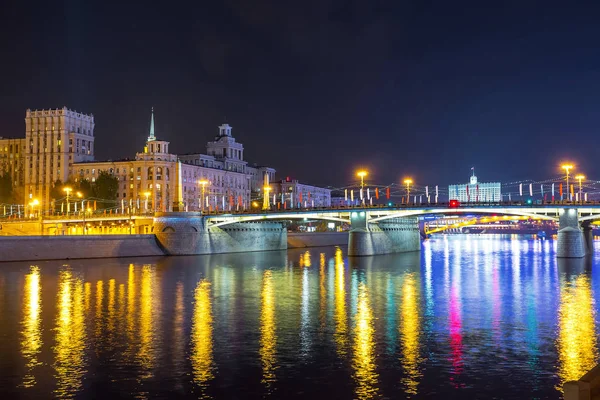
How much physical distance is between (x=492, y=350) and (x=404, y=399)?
7908 mm

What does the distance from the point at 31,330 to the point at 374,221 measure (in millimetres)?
64525

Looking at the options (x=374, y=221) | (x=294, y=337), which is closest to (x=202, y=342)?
(x=294, y=337)

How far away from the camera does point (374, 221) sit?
299ft

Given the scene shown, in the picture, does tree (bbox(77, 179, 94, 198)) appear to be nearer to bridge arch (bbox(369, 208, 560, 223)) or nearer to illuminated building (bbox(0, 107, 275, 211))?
illuminated building (bbox(0, 107, 275, 211))

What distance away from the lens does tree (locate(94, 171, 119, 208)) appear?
5527 inches

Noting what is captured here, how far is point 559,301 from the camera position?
1607 inches

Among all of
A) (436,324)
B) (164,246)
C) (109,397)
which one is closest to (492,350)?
(436,324)

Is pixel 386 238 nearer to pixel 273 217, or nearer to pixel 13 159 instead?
pixel 273 217

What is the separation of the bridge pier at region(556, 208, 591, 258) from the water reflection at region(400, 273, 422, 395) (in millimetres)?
37706

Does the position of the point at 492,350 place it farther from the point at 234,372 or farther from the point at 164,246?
the point at 164,246

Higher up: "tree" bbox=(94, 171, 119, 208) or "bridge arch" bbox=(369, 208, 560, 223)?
"tree" bbox=(94, 171, 119, 208)

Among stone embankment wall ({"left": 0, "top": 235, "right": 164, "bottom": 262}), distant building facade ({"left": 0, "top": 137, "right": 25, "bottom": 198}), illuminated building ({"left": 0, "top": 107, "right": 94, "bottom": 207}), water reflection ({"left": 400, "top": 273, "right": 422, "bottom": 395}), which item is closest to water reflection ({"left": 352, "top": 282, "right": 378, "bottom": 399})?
water reflection ({"left": 400, "top": 273, "right": 422, "bottom": 395})

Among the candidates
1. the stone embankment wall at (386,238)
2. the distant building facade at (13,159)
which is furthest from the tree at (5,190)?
the stone embankment wall at (386,238)

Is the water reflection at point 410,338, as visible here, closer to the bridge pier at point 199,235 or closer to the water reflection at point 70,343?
the water reflection at point 70,343
